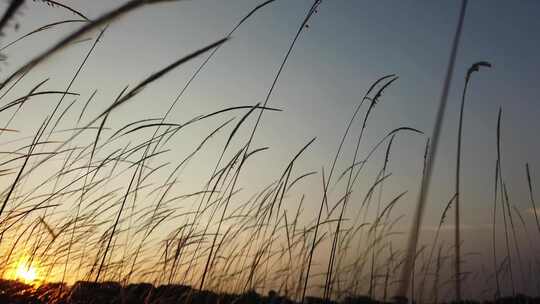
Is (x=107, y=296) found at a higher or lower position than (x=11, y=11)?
lower

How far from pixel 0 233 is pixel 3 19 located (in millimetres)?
2409

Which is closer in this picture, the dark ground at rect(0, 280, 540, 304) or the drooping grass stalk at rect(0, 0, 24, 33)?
the drooping grass stalk at rect(0, 0, 24, 33)

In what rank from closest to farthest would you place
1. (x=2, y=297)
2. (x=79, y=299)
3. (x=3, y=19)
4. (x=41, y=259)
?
(x=3, y=19) → (x=2, y=297) → (x=79, y=299) → (x=41, y=259)

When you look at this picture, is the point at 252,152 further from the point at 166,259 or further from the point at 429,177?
the point at 429,177

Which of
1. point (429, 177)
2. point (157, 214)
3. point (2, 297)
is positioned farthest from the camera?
point (157, 214)

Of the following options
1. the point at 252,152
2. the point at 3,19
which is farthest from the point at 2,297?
the point at 3,19

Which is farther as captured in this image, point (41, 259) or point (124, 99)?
point (41, 259)

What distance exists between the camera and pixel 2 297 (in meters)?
2.16

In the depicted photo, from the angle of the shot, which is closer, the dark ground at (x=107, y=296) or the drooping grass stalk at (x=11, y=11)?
the drooping grass stalk at (x=11, y=11)

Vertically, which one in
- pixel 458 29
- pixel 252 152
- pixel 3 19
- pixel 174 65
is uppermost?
pixel 252 152

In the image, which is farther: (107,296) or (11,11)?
(107,296)

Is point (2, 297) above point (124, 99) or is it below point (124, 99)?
below

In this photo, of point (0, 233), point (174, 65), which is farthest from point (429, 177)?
point (0, 233)

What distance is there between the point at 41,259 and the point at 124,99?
8.46ft
